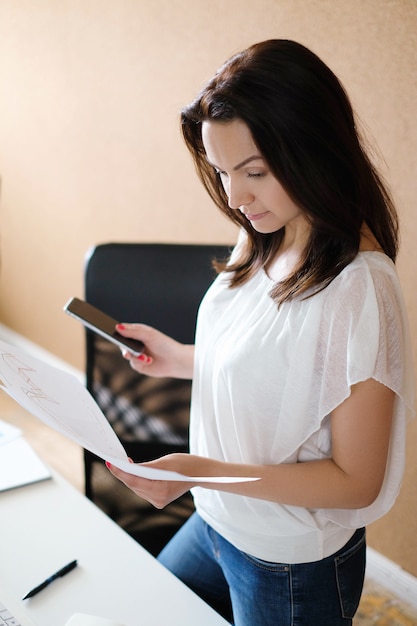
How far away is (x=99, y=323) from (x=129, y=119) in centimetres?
149

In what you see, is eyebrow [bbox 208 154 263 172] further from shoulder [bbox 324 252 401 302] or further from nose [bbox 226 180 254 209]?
shoulder [bbox 324 252 401 302]

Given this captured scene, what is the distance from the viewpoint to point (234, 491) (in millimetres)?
969

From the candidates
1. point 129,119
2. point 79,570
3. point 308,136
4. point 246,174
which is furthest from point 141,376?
point 129,119

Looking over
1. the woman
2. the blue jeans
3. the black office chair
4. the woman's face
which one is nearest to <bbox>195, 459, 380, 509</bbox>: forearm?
the woman

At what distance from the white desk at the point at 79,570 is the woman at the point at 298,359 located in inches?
5.5

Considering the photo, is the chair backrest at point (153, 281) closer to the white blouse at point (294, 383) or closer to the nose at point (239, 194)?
the white blouse at point (294, 383)

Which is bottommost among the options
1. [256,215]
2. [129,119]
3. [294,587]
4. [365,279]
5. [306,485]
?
[294,587]

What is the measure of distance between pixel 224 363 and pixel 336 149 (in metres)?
0.36

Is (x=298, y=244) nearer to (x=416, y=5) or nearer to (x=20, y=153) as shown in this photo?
(x=416, y=5)

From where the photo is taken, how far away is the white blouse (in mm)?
922

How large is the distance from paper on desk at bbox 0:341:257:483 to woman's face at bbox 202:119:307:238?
35cm

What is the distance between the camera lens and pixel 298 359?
3.16 feet

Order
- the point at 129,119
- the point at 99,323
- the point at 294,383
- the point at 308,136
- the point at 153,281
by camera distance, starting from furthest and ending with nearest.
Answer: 1. the point at 129,119
2. the point at 153,281
3. the point at 99,323
4. the point at 294,383
5. the point at 308,136

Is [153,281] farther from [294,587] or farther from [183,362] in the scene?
[294,587]
